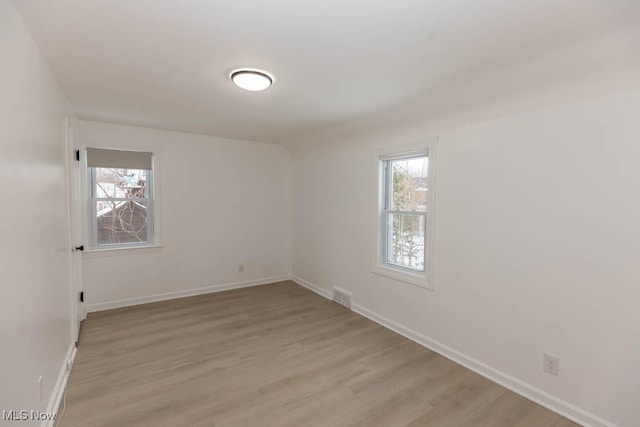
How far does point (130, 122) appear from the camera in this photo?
3.70 meters

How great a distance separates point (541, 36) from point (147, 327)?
4288mm

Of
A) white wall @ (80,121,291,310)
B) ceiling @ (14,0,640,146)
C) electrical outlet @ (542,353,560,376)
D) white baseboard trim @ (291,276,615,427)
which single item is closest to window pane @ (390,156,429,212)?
ceiling @ (14,0,640,146)

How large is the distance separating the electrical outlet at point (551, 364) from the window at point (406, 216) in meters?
1.03

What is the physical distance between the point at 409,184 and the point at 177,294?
3612mm

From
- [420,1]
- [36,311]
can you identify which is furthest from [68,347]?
[420,1]

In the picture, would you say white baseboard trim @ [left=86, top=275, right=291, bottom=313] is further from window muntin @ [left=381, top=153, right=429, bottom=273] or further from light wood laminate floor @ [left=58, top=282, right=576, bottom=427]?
window muntin @ [left=381, top=153, right=429, bottom=273]

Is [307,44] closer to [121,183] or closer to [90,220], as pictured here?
[121,183]

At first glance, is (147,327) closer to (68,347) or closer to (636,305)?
(68,347)

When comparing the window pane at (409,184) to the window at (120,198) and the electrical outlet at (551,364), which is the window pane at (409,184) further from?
the window at (120,198)

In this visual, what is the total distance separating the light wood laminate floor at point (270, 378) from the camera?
1965mm

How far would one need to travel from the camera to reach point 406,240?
11.0 feet

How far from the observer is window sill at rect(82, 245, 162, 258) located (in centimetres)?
370

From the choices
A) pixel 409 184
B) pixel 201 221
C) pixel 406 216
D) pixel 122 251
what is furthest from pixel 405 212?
pixel 122 251

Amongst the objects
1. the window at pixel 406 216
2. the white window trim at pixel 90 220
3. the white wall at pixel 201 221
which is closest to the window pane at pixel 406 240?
the window at pixel 406 216
